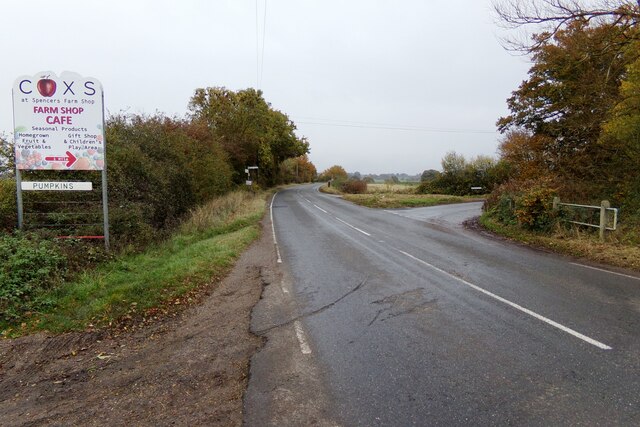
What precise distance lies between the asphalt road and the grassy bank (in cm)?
167

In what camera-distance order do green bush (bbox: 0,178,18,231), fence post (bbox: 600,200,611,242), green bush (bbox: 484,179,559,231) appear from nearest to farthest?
green bush (bbox: 0,178,18,231)
fence post (bbox: 600,200,611,242)
green bush (bbox: 484,179,559,231)

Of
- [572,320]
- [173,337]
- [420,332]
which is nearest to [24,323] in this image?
[173,337]

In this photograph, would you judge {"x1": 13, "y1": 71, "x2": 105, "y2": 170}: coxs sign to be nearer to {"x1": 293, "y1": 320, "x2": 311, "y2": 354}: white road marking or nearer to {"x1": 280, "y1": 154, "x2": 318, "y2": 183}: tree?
{"x1": 293, "y1": 320, "x2": 311, "y2": 354}: white road marking

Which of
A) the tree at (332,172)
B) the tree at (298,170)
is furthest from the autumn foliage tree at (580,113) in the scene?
the tree at (332,172)

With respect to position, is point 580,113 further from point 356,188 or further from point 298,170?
point 298,170

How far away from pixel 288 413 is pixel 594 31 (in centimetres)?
1638

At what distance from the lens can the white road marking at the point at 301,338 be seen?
477 cm

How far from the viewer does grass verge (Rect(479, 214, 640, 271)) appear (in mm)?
9672

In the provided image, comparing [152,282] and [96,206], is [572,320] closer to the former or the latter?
[152,282]

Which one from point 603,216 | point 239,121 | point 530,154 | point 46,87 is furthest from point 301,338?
point 239,121

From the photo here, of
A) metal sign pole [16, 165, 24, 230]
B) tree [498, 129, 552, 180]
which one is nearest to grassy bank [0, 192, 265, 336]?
metal sign pole [16, 165, 24, 230]

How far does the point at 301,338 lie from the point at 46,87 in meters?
8.28

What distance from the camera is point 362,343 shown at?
4.95 m

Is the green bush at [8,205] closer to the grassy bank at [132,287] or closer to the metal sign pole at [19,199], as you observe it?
the metal sign pole at [19,199]
